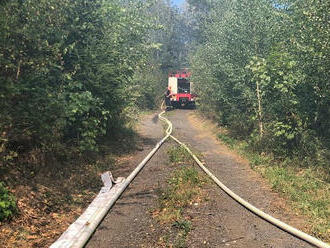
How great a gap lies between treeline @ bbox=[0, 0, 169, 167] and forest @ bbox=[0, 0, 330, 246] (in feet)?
0.10

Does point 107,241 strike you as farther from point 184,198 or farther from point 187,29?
point 187,29

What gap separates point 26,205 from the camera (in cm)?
680

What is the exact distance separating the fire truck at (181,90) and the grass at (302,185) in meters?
22.1

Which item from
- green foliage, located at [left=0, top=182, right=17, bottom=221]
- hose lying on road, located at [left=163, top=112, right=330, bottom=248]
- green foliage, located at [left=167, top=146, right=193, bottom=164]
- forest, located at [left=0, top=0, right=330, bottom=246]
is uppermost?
forest, located at [left=0, top=0, right=330, bottom=246]

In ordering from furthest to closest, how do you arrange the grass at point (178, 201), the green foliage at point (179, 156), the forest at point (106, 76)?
1. the green foliage at point (179, 156)
2. the forest at point (106, 76)
3. the grass at point (178, 201)

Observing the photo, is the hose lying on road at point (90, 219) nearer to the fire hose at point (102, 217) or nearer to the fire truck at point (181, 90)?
the fire hose at point (102, 217)

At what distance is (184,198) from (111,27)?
7.90 m

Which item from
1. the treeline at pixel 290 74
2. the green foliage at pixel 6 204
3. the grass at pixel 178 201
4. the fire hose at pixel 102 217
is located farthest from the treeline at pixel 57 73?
the treeline at pixel 290 74

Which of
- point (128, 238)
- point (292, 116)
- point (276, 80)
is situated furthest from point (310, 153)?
point (128, 238)

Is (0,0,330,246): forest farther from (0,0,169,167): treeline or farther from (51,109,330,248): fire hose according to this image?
(51,109,330,248): fire hose

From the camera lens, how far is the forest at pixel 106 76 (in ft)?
26.7

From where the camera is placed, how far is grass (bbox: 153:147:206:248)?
5762 mm

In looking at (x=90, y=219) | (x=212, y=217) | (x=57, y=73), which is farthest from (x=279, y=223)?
(x=57, y=73)

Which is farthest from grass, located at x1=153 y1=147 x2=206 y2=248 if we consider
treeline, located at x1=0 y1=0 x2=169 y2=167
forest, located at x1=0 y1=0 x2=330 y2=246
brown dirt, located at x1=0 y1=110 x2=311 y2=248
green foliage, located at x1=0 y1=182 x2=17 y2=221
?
treeline, located at x1=0 y1=0 x2=169 y2=167
